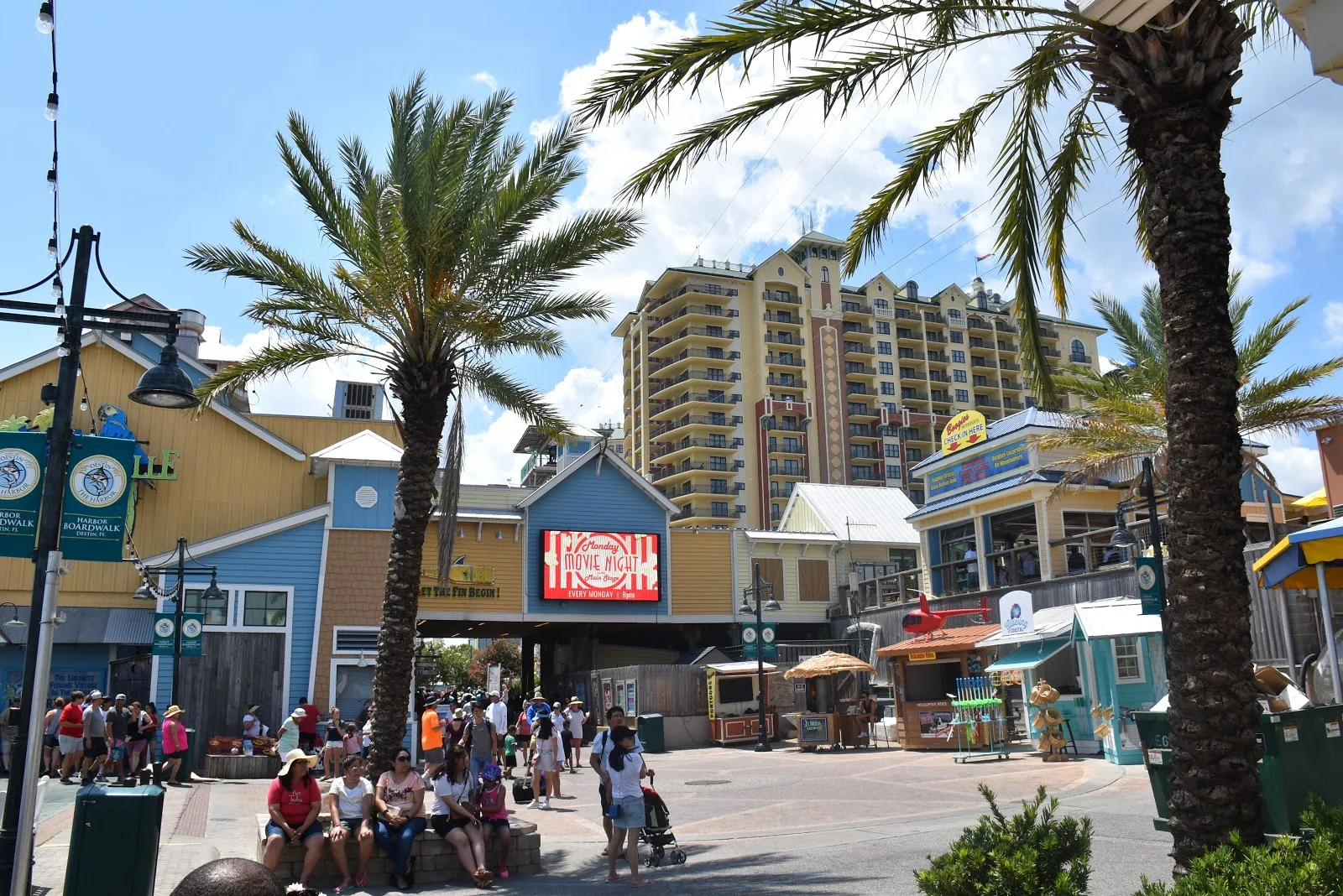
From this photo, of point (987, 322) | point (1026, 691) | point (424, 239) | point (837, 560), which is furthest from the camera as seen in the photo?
point (987, 322)

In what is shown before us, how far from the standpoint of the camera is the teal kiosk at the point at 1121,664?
18422 millimetres

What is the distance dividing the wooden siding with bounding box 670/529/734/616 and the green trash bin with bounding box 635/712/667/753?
25.6 feet

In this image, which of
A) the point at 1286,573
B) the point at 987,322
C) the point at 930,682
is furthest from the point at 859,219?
the point at 987,322

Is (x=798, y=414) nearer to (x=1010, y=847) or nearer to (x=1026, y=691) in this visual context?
(x=1026, y=691)

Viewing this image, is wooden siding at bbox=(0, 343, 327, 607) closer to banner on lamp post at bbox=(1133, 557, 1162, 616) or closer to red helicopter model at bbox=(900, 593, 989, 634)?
red helicopter model at bbox=(900, 593, 989, 634)

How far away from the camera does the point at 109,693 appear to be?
2812cm

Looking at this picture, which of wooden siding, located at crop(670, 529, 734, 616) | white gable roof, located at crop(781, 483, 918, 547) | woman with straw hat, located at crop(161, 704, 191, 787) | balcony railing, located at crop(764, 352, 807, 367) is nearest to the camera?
woman with straw hat, located at crop(161, 704, 191, 787)

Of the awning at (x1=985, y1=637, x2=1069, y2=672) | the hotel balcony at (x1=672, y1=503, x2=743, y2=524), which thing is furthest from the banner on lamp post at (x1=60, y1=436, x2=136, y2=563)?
the hotel balcony at (x1=672, y1=503, x2=743, y2=524)

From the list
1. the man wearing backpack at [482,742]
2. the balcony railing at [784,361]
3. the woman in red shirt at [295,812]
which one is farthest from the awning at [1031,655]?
the balcony railing at [784,361]

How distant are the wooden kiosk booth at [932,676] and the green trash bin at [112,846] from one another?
1856 cm

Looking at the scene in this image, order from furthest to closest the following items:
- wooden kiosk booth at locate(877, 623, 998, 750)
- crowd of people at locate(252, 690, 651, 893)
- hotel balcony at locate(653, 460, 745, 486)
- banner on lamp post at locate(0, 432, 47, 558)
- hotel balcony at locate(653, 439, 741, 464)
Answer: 1. hotel balcony at locate(653, 439, 741, 464)
2. hotel balcony at locate(653, 460, 745, 486)
3. wooden kiosk booth at locate(877, 623, 998, 750)
4. crowd of people at locate(252, 690, 651, 893)
5. banner on lamp post at locate(0, 432, 47, 558)

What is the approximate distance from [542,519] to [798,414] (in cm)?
4719

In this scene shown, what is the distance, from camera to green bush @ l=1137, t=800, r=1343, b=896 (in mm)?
4484

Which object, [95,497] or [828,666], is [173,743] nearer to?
[95,497]
